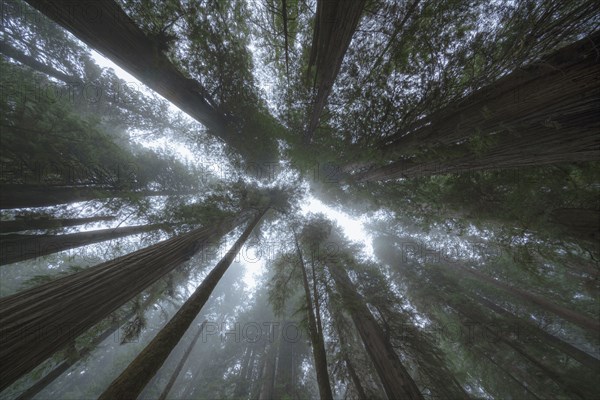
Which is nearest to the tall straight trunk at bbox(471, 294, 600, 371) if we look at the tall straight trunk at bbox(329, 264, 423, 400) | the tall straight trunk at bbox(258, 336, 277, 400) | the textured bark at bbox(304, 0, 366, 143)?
the tall straight trunk at bbox(329, 264, 423, 400)

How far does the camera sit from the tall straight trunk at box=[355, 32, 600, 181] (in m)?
2.28

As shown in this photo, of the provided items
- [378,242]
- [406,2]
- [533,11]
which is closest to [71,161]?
[406,2]

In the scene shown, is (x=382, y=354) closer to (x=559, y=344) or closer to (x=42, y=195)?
(x=559, y=344)

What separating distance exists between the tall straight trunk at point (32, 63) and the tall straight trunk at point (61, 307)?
7137 mm

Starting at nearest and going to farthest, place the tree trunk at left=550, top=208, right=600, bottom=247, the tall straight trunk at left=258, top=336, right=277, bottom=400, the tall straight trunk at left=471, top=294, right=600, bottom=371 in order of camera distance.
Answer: the tree trunk at left=550, top=208, right=600, bottom=247
the tall straight trunk at left=471, top=294, right=600, bottom=371
the tall straight trunk at left=258, top=336, right=277, bottom=400

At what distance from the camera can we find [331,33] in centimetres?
290

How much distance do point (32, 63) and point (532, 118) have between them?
11064mm

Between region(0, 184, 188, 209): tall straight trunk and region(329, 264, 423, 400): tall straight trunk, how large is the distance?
6.41 m

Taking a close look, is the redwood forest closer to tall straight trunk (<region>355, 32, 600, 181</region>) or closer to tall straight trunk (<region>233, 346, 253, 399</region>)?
tall straight trunk (<region>355, 32, 600, 181</region>)

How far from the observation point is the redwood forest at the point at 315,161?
8.35 feet

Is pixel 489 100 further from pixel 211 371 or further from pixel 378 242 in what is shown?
pixel 211 371

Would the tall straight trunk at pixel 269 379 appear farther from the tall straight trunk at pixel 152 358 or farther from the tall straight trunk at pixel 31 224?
the tall straight trunk at pixel 152 358

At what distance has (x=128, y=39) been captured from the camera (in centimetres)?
299

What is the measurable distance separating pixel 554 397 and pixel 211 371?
17086 mm
